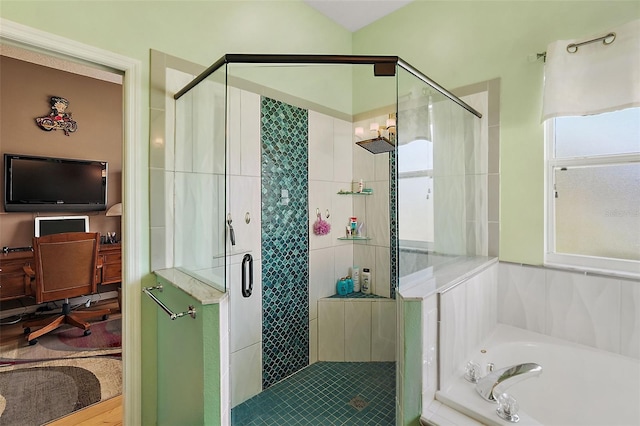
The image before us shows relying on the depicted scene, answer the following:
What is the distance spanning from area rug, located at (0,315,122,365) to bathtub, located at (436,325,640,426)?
2.77 metres

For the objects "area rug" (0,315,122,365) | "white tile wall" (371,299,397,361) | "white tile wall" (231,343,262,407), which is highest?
"white tile wall" (371,299,397,361)

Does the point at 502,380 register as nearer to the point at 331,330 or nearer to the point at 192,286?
the point at 331,330

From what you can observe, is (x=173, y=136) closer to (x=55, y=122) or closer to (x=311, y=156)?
(x=311, y=156)

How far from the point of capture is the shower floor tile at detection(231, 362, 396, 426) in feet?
5.34

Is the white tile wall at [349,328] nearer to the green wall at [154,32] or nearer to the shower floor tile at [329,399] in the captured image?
the shower floor tile at [329,399]

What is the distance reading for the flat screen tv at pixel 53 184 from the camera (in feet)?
10.7

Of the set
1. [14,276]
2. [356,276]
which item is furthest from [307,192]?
[14,276]

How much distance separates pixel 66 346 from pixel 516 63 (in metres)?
4.22

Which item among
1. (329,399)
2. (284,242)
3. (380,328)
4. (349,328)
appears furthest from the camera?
(349,328)

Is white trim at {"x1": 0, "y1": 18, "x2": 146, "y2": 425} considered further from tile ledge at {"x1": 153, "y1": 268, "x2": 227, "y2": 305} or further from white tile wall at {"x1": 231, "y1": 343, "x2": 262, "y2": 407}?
white tile wall at {"x1": 231, "y1": 343, "x2": 262, "y2": 407}

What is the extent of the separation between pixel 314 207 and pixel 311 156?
0.37m

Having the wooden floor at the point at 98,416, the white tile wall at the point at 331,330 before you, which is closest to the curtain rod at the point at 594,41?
the white tile wall at the point at 331,330

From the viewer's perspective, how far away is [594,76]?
1.54 m

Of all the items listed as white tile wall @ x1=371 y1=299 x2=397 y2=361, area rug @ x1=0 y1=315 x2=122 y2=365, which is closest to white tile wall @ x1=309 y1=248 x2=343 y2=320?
white tile wall @ x1=371 y1=299 x2=397 y2=361
